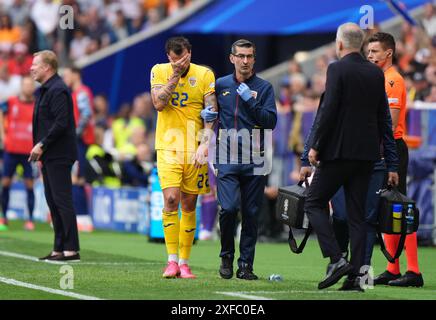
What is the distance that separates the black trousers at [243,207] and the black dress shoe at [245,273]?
4 cm

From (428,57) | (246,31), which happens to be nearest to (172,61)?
(428,57)

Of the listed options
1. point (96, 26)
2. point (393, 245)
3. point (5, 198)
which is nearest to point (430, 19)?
point (5, 198)

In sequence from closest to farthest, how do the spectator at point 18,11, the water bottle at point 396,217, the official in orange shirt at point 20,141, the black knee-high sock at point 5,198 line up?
1. the water bottle at point 396,217
2. the official in orange shirt at point 20,141
3. the black knee-high sock at point 5,198
4. the spectator at point 18,11

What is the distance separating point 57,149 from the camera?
13180mm

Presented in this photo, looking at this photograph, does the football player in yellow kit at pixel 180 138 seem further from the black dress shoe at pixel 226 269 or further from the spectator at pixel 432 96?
the spectator at pixel 432 96

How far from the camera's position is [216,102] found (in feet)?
37.6

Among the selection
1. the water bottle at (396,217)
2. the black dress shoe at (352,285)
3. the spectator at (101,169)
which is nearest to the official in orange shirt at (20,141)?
the spectator at (101,169)

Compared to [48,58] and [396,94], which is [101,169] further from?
[396,94]

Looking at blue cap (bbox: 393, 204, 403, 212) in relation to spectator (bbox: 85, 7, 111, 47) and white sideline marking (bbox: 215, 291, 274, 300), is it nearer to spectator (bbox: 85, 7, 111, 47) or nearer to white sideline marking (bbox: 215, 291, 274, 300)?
white sideline marking (bbox: 215, 291, 274, 300)

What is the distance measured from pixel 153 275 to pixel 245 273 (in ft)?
2.99

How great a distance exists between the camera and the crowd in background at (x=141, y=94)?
19062 mm

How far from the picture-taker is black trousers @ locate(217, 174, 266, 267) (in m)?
11.3
